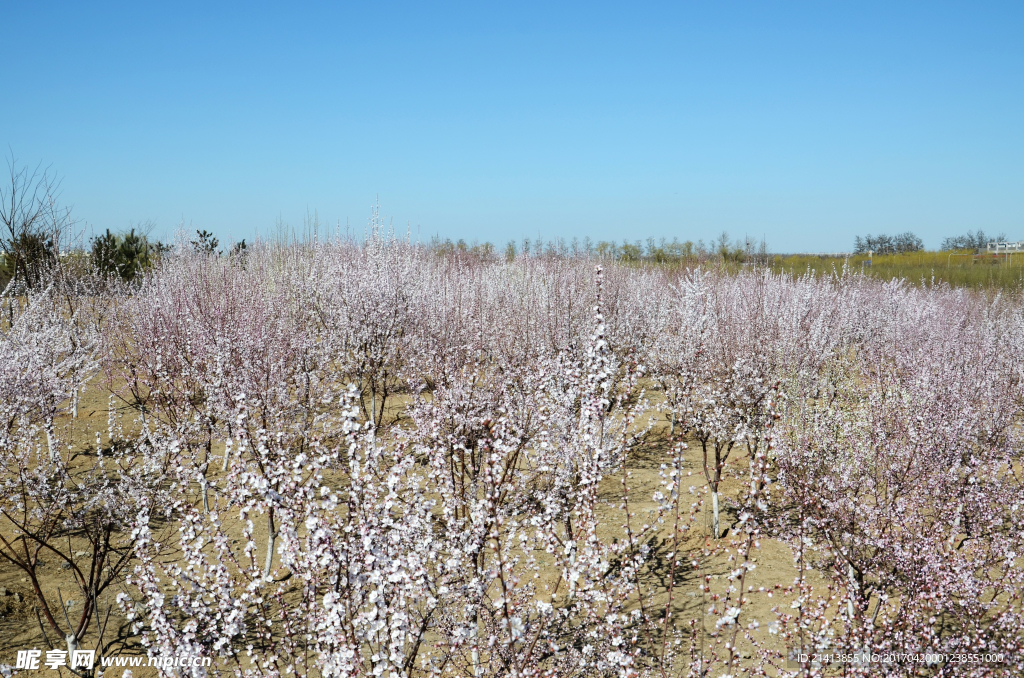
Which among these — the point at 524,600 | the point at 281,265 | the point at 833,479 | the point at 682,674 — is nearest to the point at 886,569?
the point at 833,479

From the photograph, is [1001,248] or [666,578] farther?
[1001,248]

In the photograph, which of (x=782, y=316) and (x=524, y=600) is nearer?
(x=524, y=600)

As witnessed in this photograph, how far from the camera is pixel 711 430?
7.71 m

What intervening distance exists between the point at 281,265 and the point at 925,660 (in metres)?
16.3

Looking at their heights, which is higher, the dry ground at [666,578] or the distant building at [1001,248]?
the distant building at [1001,248]

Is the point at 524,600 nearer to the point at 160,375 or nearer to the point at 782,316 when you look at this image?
the point at 160,375

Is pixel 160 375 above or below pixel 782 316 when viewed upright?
below

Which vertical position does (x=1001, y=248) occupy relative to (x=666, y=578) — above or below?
above

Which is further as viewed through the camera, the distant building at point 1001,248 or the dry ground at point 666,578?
the distant building at point 1001,248

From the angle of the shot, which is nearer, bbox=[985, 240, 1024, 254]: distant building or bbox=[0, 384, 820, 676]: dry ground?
bbox=[0, 384, 820, 676]: dry ground

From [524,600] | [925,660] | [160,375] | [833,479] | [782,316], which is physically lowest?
[925,660]

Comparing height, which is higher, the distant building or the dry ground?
the distant building

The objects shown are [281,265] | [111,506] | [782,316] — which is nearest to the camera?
[111,506]

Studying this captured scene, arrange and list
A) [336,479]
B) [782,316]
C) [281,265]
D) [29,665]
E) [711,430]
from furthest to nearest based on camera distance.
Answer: [281,265] → [782,316] → [336,479] → [711,430] → [29,665]
